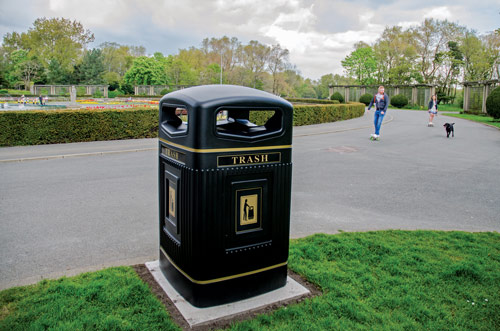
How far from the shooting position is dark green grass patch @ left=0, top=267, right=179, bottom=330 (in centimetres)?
284

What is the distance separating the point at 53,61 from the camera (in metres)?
73.2

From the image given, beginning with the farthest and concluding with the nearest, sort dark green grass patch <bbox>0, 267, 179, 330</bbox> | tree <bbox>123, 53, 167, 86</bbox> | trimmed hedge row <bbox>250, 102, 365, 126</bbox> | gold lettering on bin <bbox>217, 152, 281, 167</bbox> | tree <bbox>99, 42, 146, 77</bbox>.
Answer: tree <bbox>99, 42, 146, 77</bbox>, tree <bbox>123, 53, 167, 86</bbox>, trimmed hedge row <bbox>250, 102, 365, 126</bbox>, gold lettering on bin <bbox>217, 152, 281, 167</bbox>, dark green grass patch <bbox>0, 267, 179, 330</bbox>

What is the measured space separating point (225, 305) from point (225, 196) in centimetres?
90

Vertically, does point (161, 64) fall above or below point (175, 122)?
above

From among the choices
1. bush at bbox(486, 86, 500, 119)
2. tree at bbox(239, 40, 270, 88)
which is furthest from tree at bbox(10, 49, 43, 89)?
bush at bbox(486, 86, 500, 119)

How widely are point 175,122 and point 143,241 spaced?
6.32ft

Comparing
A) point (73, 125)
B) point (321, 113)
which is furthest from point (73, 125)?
point (321, 113)

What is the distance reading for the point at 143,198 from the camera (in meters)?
6.93

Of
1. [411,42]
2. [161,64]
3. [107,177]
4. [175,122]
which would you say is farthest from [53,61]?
[175,122]

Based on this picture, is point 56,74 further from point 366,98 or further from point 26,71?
point 366,98

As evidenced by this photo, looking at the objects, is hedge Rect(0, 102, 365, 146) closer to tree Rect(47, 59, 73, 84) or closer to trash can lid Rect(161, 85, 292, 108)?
trash can lid Rect(161, 85, 292, 108)

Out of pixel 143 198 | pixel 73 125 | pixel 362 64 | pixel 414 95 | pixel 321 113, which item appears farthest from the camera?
pixel 362 64

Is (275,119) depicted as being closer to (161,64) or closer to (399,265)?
(399,265)

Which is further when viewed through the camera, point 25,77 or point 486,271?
point 25,77
